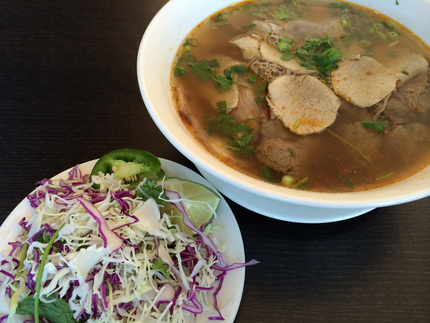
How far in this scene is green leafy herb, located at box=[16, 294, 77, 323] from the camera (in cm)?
108

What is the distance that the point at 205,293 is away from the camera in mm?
1207

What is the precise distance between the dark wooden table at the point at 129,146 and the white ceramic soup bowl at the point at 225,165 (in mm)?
135

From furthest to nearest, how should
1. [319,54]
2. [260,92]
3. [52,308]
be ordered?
[319,54]
[260,92]
[52,308]

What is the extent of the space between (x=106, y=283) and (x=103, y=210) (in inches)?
10.4

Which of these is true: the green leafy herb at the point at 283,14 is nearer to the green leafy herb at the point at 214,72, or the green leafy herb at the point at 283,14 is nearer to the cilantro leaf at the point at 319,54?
the cilantro leaf at the point at 319,54

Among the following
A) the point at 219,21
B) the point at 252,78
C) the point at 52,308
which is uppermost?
the point at 219,21

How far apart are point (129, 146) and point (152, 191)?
505mm

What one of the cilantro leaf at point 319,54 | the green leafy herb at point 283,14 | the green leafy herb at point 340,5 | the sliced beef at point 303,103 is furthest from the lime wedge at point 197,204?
the green leafy herb at point 340,5

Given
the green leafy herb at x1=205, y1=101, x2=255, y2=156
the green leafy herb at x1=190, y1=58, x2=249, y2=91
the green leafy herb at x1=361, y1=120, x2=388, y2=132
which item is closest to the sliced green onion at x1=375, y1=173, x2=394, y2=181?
the green leafy herb at x1=361, y1=120, x2=388, y2=132

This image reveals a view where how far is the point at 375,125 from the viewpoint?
1.38 metres

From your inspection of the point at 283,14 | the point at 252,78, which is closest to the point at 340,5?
the point at 283,14

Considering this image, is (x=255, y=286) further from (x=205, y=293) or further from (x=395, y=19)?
(x=395, y=19)

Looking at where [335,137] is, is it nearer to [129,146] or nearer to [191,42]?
[191,42]

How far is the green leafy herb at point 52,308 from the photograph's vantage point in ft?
3.54
